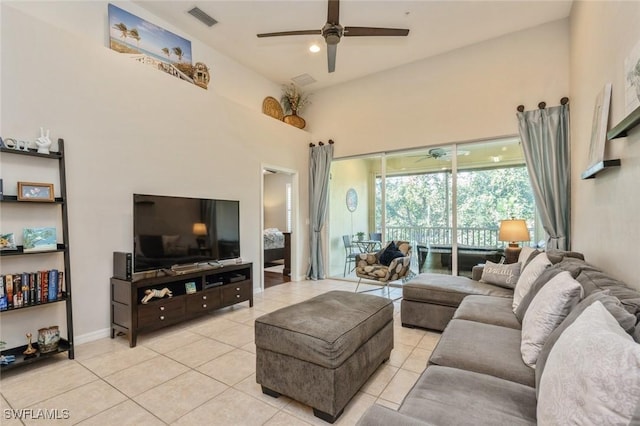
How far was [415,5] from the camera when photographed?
3.69m

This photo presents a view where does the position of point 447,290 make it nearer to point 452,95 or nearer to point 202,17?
point 452,95

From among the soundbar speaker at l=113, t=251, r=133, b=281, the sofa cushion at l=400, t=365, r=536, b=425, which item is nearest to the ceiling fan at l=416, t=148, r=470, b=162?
the sofa cushion at l=400, t=365, r=536, b=425

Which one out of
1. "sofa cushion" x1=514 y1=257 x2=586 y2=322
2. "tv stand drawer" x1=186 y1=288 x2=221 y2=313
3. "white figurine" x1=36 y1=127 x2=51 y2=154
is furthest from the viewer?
"tv stand drawer" x1=186 y1=288 x2=221 y2=313

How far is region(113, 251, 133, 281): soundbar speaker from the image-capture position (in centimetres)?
301

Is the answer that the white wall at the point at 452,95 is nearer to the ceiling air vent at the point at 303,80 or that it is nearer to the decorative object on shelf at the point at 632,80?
the ceiling air vent at the point at 303,80

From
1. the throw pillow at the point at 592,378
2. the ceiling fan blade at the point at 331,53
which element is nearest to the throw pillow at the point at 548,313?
the throw pillow at the point at 592,378

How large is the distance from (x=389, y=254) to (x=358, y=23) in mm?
3259

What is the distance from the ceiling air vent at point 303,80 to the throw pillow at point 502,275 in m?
4.35

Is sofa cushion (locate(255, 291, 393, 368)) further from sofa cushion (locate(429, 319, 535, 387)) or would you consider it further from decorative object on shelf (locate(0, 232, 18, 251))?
decorative object on shelf (locate(0, 232, 18, 251))

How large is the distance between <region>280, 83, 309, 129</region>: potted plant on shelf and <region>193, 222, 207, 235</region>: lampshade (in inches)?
118

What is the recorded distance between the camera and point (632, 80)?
69.6 inches

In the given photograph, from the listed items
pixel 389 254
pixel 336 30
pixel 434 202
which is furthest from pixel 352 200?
pixel 336 30

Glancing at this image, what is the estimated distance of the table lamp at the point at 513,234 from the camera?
372 centimetres

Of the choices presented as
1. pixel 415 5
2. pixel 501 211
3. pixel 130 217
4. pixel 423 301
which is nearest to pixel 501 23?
pixel 415 5
